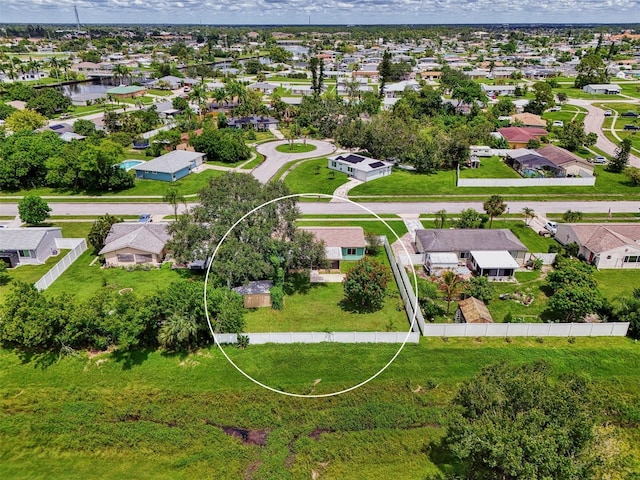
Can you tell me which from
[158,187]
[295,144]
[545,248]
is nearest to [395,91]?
[295,144]

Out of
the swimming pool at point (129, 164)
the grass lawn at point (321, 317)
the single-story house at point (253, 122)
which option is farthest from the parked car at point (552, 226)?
the single-story house at point (253, 122)

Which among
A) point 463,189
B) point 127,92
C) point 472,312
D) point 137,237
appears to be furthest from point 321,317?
point 127,92

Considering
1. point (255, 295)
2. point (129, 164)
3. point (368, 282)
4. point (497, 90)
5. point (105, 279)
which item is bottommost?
point (129, 164)

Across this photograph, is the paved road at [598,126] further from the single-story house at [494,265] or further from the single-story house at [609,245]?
the single-story house at [494,265]

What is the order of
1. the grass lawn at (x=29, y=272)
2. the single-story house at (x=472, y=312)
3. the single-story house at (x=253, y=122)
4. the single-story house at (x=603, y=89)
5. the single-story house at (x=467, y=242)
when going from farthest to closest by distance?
the single-story house at (x=603, y=89), the single-story house at (x=253, y=122), the single-story house at (x=467, y=242), the grass lawn at (x=29, y=272), the single-story house at (x=472, y=312)

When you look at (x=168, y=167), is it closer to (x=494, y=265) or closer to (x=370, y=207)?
(x=370, y=207)

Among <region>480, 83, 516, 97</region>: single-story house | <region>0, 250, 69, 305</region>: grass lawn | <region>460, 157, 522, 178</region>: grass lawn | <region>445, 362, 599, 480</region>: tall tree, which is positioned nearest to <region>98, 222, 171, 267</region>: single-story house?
<region>0, 250, 69, 305</region>: grass lawn

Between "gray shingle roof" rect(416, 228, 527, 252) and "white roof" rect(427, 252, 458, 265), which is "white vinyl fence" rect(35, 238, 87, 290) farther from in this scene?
"white roof" rect(427, 252, 458, 265)
